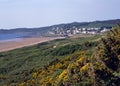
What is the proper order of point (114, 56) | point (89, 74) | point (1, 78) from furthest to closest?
point (1, 78), point (114, 56), point (89, 74)

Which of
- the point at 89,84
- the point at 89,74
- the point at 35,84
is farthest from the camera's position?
Answer: the point at 35,84

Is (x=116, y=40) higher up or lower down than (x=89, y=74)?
higher up

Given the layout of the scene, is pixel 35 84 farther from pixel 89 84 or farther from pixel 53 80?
pixel 89 84

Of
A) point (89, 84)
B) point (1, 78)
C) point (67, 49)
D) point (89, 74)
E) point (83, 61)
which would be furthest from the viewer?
point (67, 49)

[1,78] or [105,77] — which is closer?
[105,77]

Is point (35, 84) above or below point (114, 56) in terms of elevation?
below

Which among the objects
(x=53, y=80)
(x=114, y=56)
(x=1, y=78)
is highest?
(x=114, y=56)

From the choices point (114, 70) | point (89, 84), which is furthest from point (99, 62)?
point (89, 84)

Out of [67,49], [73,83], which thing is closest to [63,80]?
[73,83]

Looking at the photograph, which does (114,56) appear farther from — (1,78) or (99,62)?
(1,78)
